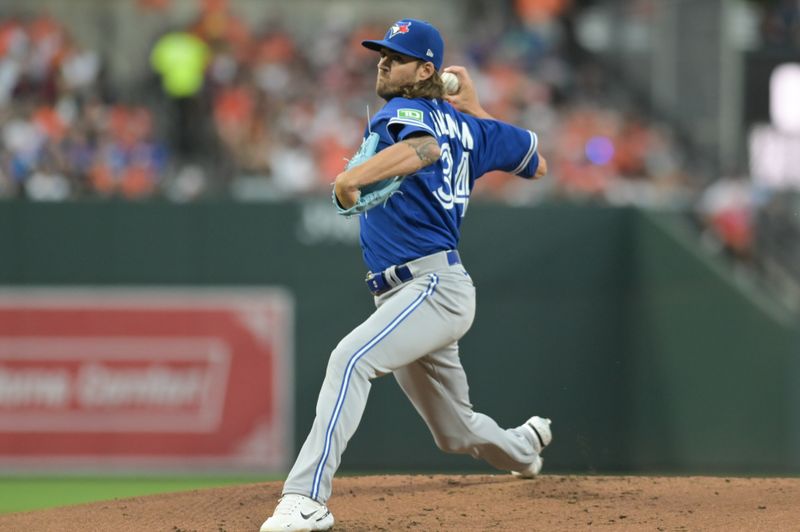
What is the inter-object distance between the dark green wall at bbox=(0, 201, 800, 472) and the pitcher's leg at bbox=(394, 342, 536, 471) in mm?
4749

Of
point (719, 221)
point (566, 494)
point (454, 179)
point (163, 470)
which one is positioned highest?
point (454, 179)

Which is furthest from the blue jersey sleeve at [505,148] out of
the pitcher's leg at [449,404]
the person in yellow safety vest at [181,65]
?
the person in yellow safety vest at [181,65]

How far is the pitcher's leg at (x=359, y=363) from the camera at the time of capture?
513 centimetres

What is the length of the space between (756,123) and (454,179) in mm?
8706

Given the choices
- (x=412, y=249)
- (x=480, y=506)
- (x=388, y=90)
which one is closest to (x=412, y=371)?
(x=412, y=249)

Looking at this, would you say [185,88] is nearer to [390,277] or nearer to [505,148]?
[505,148]

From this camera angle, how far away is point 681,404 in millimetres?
10664

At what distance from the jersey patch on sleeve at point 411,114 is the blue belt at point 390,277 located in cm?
63

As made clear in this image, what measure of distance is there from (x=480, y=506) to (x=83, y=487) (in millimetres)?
5170

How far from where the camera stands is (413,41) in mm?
5316

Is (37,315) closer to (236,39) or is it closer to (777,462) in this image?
(236,39)

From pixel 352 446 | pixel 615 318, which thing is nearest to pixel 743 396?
pixel 615 318

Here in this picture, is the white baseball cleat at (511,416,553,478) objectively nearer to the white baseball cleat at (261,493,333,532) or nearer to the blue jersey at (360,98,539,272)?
the blue jersey at (360,98,539,272)

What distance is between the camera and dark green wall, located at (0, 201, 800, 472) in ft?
35.2
